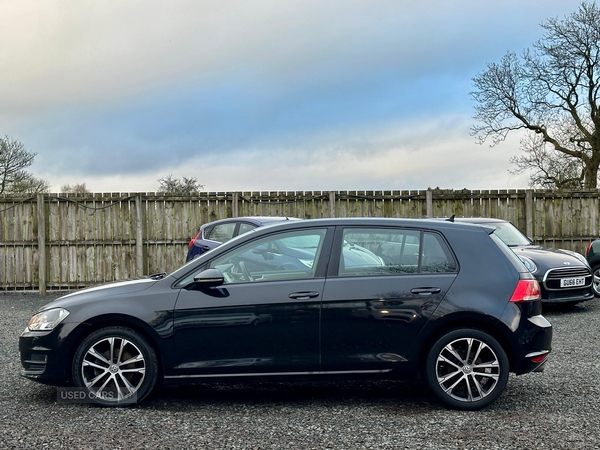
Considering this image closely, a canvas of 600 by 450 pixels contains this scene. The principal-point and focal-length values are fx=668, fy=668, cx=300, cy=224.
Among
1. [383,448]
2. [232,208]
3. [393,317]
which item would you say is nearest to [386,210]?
[232,208]

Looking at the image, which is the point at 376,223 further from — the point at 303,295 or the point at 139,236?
the point at 139,236

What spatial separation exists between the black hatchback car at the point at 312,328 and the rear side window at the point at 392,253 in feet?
0.04

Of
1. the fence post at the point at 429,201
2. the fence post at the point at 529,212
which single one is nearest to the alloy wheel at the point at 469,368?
the fence post at the point at 429,201

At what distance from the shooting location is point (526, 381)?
21.0 feet

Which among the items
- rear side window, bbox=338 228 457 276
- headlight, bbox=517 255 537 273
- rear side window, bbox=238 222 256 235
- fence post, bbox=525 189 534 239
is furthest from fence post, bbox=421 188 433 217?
rear side window, bbox=338 228 457 276

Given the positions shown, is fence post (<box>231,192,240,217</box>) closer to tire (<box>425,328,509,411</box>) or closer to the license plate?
the license plate

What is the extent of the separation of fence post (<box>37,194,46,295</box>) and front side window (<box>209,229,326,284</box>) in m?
11.6

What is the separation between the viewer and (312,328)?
5.30 m

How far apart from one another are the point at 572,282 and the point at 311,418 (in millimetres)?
7195

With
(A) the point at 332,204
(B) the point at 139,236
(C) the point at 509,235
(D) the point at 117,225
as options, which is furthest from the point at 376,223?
(D) the point at 117,225

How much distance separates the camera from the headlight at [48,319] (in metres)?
5.48

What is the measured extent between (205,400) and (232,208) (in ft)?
34.6

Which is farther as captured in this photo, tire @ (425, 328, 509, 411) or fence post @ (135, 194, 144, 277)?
fence post @ (135, 194, 144, 277)

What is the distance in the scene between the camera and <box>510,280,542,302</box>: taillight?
5.38 m
